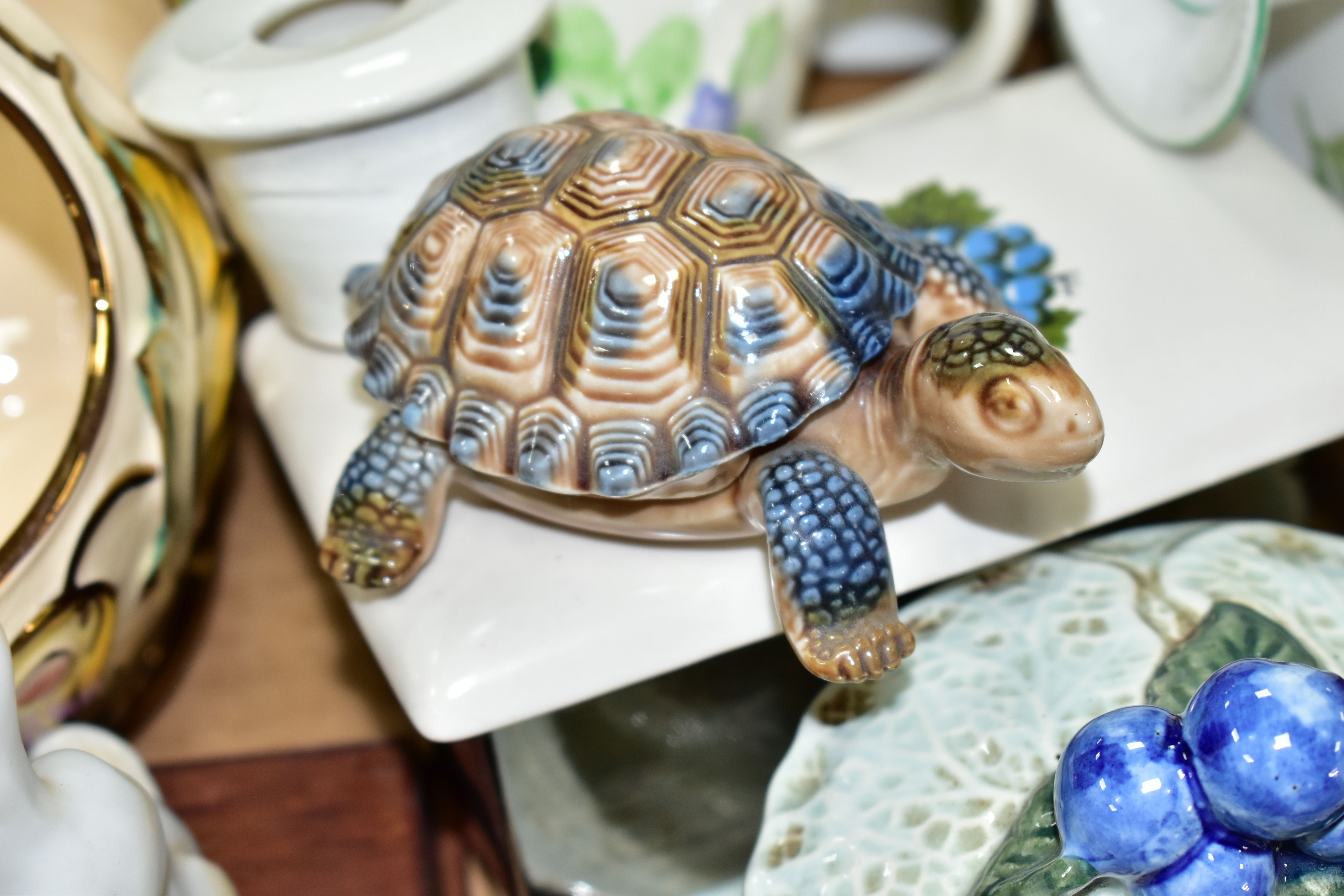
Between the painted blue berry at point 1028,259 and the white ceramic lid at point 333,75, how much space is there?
0.28 meters

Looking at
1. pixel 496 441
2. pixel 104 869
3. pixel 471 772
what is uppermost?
pixel 496 441

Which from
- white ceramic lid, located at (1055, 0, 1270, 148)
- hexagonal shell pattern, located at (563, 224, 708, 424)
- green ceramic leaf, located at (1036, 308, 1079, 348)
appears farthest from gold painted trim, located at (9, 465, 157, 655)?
white ceramic lid, located at (1055, 0, 1270, 148)

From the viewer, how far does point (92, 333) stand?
575 millimetres

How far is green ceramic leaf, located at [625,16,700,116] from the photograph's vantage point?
0.71 metres

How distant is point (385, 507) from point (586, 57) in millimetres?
321

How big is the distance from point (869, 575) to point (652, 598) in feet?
0.36

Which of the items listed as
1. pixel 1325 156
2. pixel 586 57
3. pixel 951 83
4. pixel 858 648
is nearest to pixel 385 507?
pixel 858 648

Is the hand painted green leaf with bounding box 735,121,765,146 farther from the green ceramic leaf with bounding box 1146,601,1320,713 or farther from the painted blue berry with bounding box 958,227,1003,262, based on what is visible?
the green ceramic leaf with bounding box 1146,601,1320,713

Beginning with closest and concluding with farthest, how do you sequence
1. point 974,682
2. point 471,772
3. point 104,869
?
point 104,869 < point 974,682 < point 471,772

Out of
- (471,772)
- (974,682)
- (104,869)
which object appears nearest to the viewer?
(104,869)

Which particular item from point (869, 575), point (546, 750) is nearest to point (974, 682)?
point (869, 575)

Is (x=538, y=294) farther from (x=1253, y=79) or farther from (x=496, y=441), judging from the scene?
(x=1253, y=79)

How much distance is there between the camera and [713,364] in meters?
0.46

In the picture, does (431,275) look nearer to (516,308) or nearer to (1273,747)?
(516,308)
